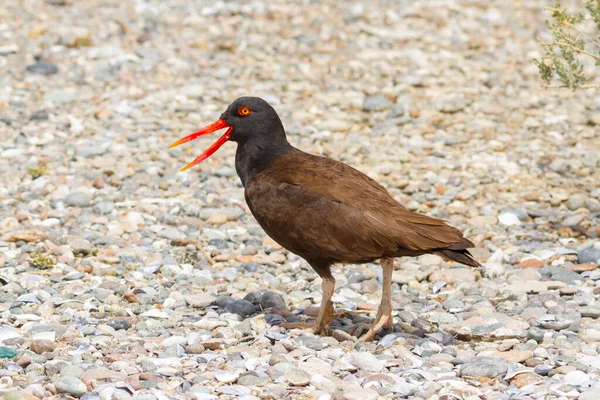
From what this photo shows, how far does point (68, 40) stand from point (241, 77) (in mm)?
2624

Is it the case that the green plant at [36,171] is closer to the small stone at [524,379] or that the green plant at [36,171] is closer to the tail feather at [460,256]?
the tail feather at [460,256]

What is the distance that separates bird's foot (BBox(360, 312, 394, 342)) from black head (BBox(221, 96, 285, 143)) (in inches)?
62.9

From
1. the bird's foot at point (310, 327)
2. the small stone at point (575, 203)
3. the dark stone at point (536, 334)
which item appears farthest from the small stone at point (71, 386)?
the small stone at point (575, 203)

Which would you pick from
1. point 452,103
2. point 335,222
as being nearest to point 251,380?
point 335,222

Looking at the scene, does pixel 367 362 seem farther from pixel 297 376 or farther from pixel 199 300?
pixel 199 300

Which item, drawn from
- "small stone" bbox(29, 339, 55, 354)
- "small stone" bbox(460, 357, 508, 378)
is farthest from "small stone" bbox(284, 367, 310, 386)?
"small stone" bbox(29, 339, 55, 354)

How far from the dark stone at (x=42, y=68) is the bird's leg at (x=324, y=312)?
7188mm

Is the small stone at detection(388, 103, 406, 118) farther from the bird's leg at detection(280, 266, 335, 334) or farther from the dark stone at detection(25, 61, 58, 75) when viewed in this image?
the bird's leg at detection(280, 266, 335, 334)

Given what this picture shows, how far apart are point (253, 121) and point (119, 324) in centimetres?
183

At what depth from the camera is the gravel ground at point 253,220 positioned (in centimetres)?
576

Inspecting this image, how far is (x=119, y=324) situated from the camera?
6523mm

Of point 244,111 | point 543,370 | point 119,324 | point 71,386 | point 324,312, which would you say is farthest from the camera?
point 244,111

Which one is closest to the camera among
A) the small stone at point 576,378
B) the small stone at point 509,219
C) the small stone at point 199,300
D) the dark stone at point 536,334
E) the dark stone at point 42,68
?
the small stone at point 576,378

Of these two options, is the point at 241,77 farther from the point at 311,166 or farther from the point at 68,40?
the point at 311,166
